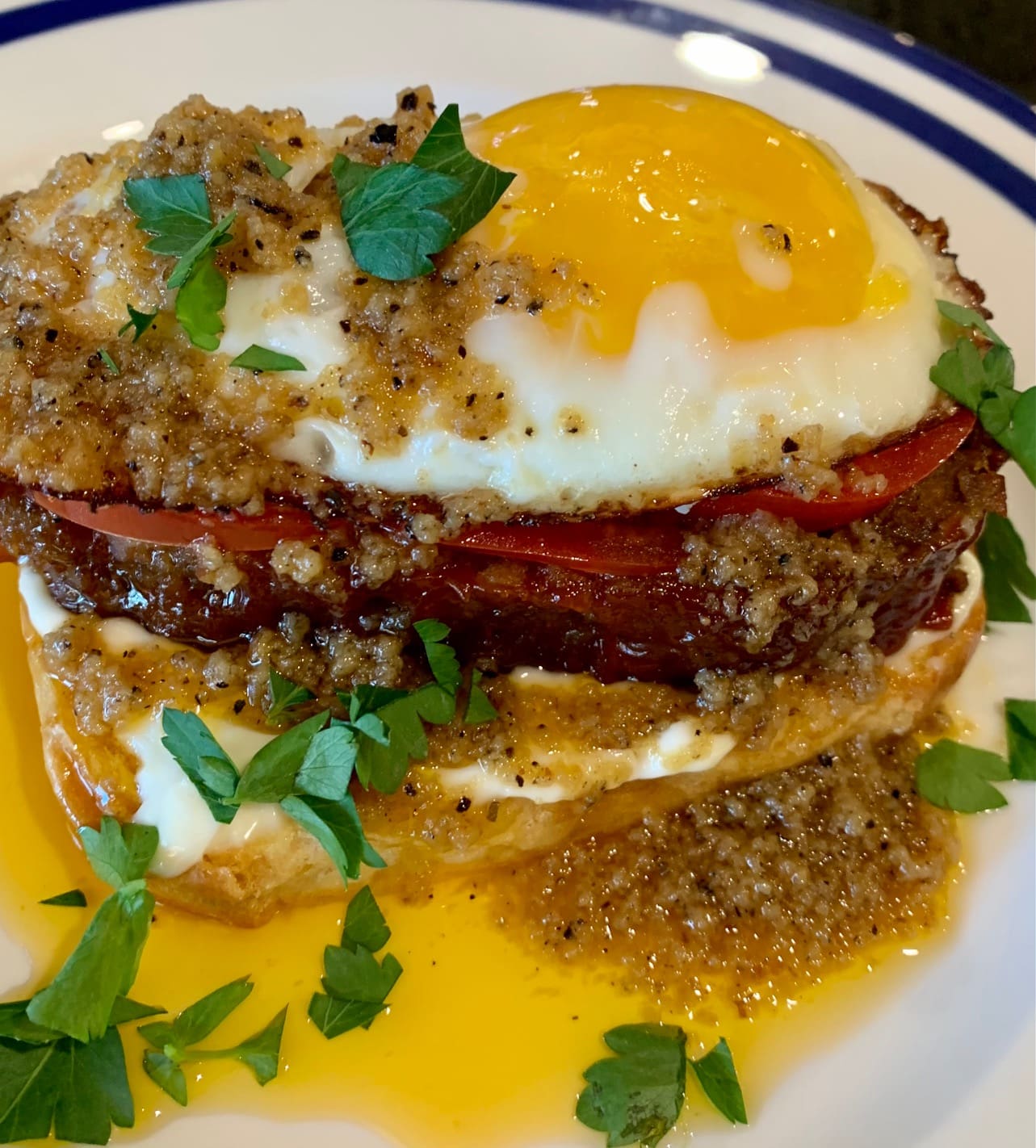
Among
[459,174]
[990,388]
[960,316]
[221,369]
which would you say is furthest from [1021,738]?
[221,369]

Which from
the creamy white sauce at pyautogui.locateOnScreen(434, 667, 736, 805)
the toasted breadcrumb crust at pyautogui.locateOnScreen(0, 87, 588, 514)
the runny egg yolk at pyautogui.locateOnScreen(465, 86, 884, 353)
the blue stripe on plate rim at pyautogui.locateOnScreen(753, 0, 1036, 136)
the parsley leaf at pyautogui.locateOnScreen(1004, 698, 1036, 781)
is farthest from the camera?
the blue stripe on plate rim at pyautogui.locateOnScreen(753, 0, 1036, 136)

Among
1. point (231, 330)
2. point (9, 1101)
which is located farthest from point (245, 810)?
point (231, 330)

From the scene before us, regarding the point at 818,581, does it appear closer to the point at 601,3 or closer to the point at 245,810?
the point at 245,810

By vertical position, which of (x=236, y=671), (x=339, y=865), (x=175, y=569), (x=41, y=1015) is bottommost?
(x=41, y=1015)

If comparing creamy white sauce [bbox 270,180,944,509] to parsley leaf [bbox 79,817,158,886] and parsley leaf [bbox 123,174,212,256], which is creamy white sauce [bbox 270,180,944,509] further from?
parsley leaf [bbox 79,817,158,886]

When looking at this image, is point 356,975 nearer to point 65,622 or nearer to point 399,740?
point 399,740

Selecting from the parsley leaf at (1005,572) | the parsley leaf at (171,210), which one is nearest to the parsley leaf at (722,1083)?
the parsley leaf at (1005,572)

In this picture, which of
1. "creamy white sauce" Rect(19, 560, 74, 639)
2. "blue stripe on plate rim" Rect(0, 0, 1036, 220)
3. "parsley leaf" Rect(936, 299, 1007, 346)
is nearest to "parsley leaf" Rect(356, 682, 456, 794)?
"creamy white sauce" Rect(19, 560, 74, 639)
